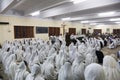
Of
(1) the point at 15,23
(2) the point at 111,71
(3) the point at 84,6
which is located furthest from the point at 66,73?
(1) the point at 15,23

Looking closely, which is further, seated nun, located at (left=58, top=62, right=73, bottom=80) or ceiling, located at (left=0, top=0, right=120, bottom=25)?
ceiling, located at (left=0, top=0, right=120, bottom=25)

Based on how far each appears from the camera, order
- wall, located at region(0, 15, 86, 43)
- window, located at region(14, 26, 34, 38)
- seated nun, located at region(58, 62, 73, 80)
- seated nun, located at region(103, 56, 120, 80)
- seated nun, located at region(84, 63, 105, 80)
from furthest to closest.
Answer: window, located at region(14, 26, 34, 38) < wall, located at region(0, 15, 86, 43) < seated nun, located at region(58, 62, 73, 80) < seated nun, located at region(103, 56, 120, 80) < seated nun, located at region(84, 63, 105, 80)

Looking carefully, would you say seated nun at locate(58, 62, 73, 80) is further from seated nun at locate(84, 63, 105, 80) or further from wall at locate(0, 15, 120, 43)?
wall at locate(0, 15, 120, 43)

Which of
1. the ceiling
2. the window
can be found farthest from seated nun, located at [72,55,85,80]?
the window

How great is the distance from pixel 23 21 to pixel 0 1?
410 centimetres

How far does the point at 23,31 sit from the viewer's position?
13.6 metres

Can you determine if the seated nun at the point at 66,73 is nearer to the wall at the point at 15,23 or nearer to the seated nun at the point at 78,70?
the seated nun at the point at 78,70

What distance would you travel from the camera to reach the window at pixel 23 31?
12.9m

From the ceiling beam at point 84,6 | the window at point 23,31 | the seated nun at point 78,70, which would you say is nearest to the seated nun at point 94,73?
the seated nun at point 78,70

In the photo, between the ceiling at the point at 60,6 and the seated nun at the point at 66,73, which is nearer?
the seated nun at the point at 66,73

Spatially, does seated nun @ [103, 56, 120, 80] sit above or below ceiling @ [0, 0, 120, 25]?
below

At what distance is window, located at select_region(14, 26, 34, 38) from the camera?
42.4 ft

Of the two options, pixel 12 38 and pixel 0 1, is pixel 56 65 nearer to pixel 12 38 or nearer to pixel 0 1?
pixel 0 1

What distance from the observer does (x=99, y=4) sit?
7.82m
